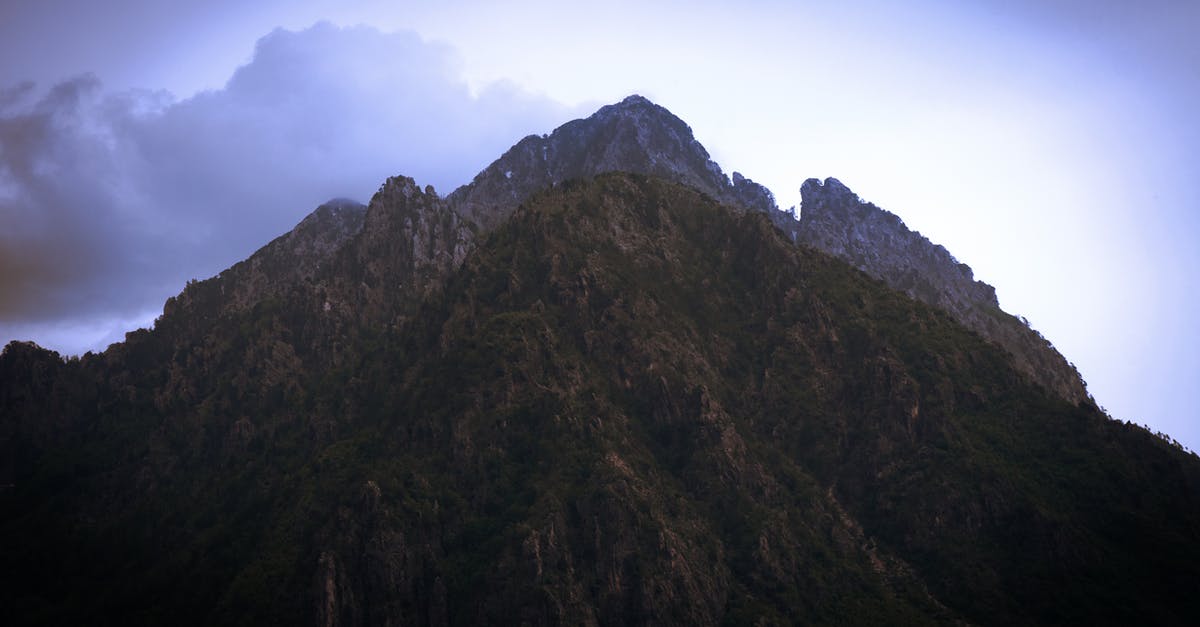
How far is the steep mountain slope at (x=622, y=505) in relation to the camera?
151375 millimetres

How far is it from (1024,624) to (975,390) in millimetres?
59099

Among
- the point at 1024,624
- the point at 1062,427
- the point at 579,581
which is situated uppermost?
the point at 1062,427

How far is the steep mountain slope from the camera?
151m

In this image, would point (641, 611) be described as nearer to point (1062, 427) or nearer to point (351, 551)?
point (351, 551)

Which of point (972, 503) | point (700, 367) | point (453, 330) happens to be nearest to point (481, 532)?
point (453, 330)

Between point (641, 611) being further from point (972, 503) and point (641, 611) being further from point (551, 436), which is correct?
point (972, 503)

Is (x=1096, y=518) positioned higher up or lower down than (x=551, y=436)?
lower down

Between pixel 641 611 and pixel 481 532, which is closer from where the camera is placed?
pixel 641 611

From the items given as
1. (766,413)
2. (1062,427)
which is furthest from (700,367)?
(1062,427)

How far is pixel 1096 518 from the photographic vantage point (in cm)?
16500

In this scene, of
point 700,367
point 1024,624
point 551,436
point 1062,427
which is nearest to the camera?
point 1024,624

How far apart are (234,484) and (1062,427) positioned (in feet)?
574

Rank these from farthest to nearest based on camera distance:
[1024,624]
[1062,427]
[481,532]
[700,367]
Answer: [700,367]
[1062,427]
[481,532]
[1024,624]

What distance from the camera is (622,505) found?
15900cm
